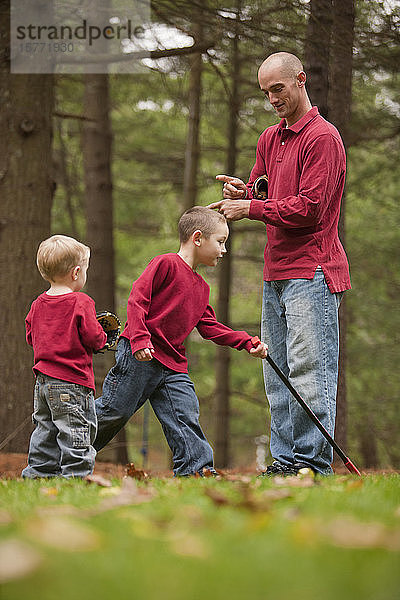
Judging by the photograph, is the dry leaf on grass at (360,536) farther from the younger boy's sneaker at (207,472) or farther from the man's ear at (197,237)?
the man's ear at (197,237)

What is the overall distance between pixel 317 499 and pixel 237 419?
15106 mm

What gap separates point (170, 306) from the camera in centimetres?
475

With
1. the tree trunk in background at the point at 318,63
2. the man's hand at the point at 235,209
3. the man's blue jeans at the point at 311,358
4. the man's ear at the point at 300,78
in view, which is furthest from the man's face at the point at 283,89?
the tree trunk in background at the point at 318,63

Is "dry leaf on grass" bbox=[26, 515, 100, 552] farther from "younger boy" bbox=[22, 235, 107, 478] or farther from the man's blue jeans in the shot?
the man's blue jeans

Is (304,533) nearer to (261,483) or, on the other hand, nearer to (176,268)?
(261,483)

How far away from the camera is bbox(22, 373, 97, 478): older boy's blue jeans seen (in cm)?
432

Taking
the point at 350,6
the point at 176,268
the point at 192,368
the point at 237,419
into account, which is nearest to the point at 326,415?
the point at 176,268

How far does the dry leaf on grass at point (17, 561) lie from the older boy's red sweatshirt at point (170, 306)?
2750 millimetres

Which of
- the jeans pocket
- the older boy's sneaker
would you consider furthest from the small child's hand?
the older boy's sneaker

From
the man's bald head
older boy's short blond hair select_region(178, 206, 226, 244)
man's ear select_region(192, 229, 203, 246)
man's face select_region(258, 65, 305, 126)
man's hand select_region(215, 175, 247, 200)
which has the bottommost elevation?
man's ear select_region(192, 229, 203, 246)

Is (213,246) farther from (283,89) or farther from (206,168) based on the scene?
(206,168)

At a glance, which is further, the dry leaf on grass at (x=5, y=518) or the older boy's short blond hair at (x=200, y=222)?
the older boy's short blond hair at (x=200, y=222)

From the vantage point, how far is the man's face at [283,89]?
4.64m

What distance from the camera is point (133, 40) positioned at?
788 cm
